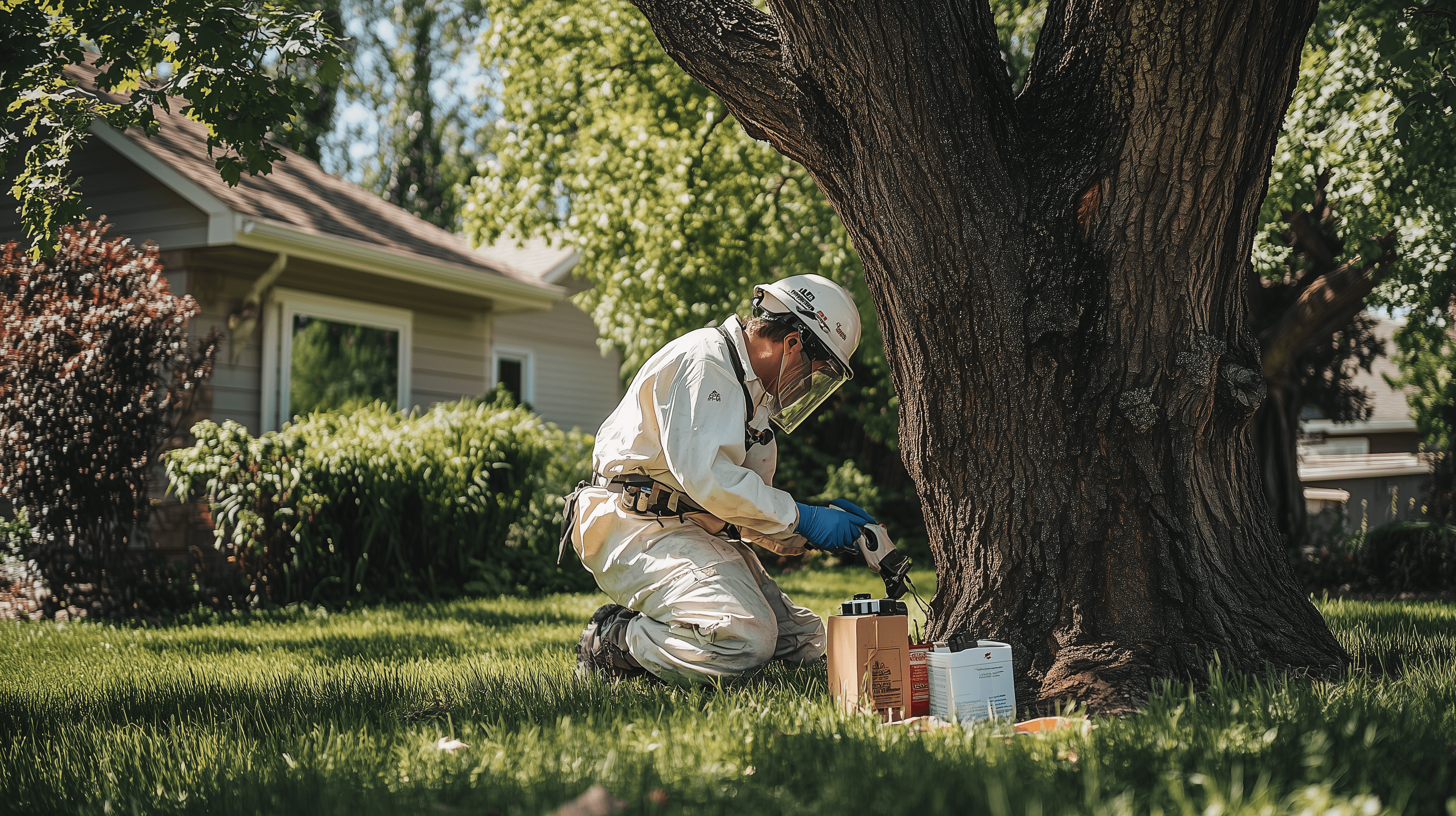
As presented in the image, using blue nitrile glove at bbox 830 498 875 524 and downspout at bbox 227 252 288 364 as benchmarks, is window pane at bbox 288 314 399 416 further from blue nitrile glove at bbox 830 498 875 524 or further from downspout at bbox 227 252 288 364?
blue nitrile glove at bbox 830 498 875 524

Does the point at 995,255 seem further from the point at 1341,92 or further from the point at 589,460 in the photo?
the point at 589,460

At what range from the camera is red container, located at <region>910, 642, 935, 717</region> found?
11.1 feet

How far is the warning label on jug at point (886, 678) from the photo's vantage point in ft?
10.7

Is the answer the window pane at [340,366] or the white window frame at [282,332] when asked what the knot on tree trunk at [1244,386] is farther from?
the white window frame at [282,332]

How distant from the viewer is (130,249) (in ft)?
26.1

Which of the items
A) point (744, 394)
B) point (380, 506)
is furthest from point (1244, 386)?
point (380, 506)

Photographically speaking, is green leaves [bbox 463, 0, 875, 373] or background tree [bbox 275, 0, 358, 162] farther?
background tree [bbox 275, 0, 358, 162]

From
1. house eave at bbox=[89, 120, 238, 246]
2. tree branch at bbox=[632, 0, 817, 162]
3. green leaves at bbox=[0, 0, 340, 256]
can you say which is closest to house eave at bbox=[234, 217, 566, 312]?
house eave at bbox=[89, 120, 238, 246]

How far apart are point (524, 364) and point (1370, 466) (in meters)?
17.3

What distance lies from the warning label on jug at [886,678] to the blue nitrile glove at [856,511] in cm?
73

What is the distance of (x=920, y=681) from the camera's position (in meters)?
3.39

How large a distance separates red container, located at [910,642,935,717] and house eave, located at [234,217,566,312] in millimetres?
8061

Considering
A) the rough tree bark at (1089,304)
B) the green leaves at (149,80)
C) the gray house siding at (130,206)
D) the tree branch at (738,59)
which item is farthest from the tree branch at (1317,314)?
the gray house siding at (130,206)

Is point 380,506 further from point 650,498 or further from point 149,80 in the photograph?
point 650,498
